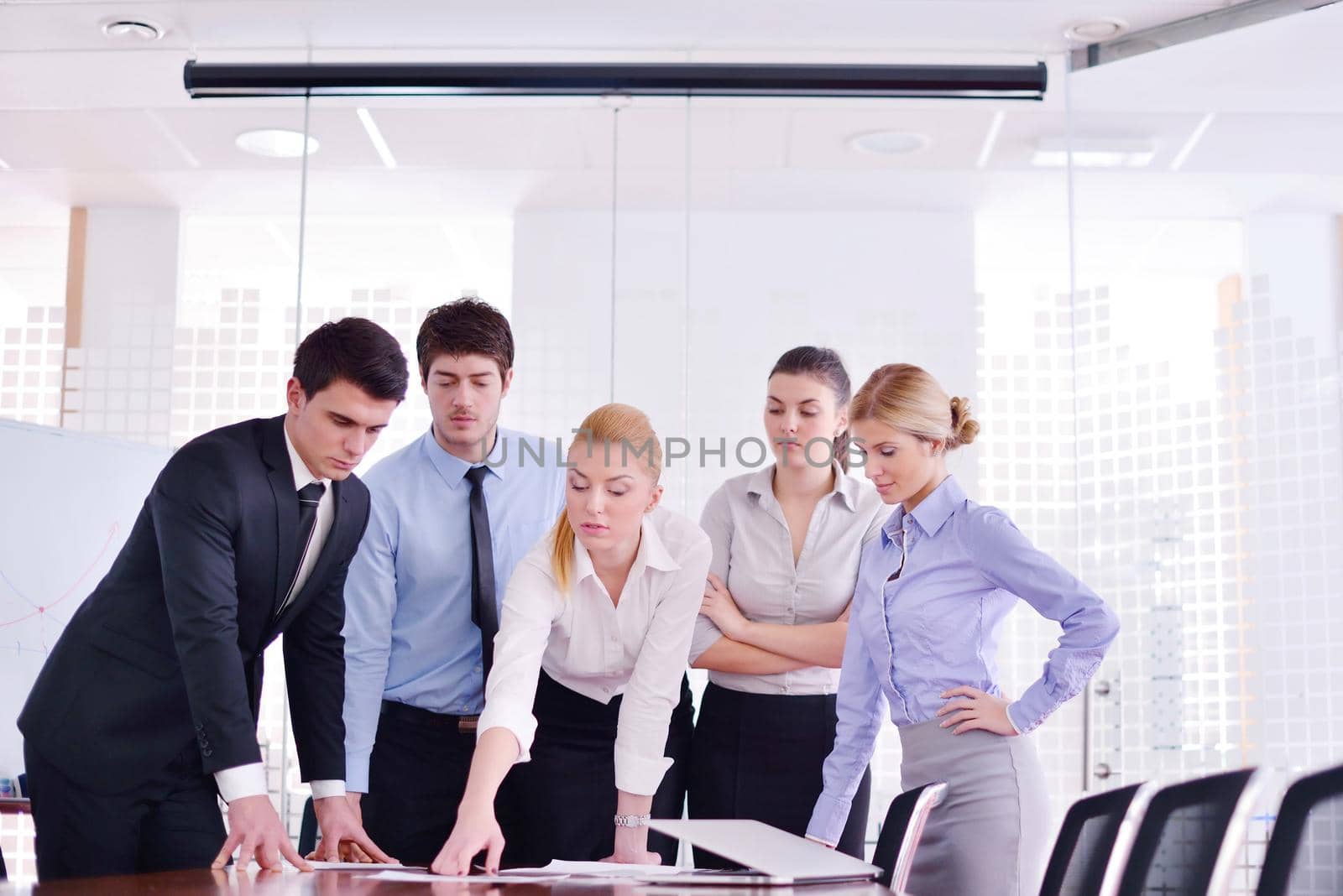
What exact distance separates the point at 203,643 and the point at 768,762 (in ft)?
4.10

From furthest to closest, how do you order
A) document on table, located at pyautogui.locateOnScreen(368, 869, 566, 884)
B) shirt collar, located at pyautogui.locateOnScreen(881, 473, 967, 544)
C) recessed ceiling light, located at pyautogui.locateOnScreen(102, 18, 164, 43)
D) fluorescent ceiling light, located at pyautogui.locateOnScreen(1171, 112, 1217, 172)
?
fluorescent ceiling light, located at pyautogui.locateOnScreen(1171, 112, 1217, 172), recessed ceiling light, located at pyautogui.locateOnScreen(102, 18, 164, 43), shirt collar, located at pyautogui.locateOnScreen(881, 473, 967, 544), document on table, located at pyautogui.locateOnScreen(368, 869, 566, 884)

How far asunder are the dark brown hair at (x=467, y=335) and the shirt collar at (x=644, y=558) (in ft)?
1.90

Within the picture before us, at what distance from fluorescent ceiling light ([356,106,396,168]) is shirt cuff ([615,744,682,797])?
2.52m

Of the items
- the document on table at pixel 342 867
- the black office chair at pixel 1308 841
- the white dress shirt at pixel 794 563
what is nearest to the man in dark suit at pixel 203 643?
the document on table at pixel 342 867

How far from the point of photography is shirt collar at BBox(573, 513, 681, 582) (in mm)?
2330

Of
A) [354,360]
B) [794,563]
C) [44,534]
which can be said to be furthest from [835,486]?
[44,534]

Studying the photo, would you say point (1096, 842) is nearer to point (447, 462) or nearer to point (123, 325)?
point (447, 462)

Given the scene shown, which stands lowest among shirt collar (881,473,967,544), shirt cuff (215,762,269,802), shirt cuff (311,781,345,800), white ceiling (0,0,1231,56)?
shirt cuff (311,781,345,800)

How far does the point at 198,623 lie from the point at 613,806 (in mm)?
964

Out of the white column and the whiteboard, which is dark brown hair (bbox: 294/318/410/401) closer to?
the whiteboard

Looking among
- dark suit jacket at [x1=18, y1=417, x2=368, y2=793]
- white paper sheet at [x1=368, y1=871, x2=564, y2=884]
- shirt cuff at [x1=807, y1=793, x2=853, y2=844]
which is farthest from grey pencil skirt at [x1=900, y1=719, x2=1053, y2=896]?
dark suit jacket at [x1=18, y1=417, x2=368, y2=793]

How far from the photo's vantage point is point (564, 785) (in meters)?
2.53

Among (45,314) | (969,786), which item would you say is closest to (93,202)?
(45,314)

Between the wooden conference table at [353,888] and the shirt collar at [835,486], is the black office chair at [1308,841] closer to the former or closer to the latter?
the wooden conference table at [353,888]
